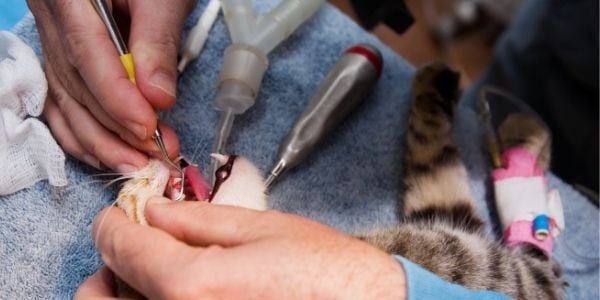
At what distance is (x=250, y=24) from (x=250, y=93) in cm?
15

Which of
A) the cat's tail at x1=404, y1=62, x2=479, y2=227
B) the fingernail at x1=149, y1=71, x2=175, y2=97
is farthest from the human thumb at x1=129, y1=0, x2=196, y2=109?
the cat's tail at x1=404, y1=62, x2=479, y2=227

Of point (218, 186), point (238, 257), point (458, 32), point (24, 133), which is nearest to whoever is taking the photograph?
point (238, 257)

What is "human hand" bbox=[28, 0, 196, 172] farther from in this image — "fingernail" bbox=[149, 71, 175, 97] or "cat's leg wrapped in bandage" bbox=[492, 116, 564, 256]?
"cat's leg wrapped in bandage" bbox=[492, 116, 564, 256]

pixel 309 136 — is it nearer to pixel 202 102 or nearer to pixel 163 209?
pixel 202 102

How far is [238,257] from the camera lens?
0.48 meters

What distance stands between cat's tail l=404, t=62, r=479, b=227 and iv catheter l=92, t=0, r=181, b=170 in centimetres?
38

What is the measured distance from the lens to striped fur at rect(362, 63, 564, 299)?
723 mm

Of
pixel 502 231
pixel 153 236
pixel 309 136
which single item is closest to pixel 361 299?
pixel 153 236

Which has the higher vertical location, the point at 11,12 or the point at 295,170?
the point at 11,12

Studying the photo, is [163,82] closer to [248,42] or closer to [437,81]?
[248,42]

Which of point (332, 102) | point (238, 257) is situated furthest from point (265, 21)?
point (238, 257)

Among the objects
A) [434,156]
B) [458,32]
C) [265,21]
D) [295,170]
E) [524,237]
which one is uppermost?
[265,21]

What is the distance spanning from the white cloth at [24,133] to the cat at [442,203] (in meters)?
0.16

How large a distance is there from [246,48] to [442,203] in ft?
1.20
